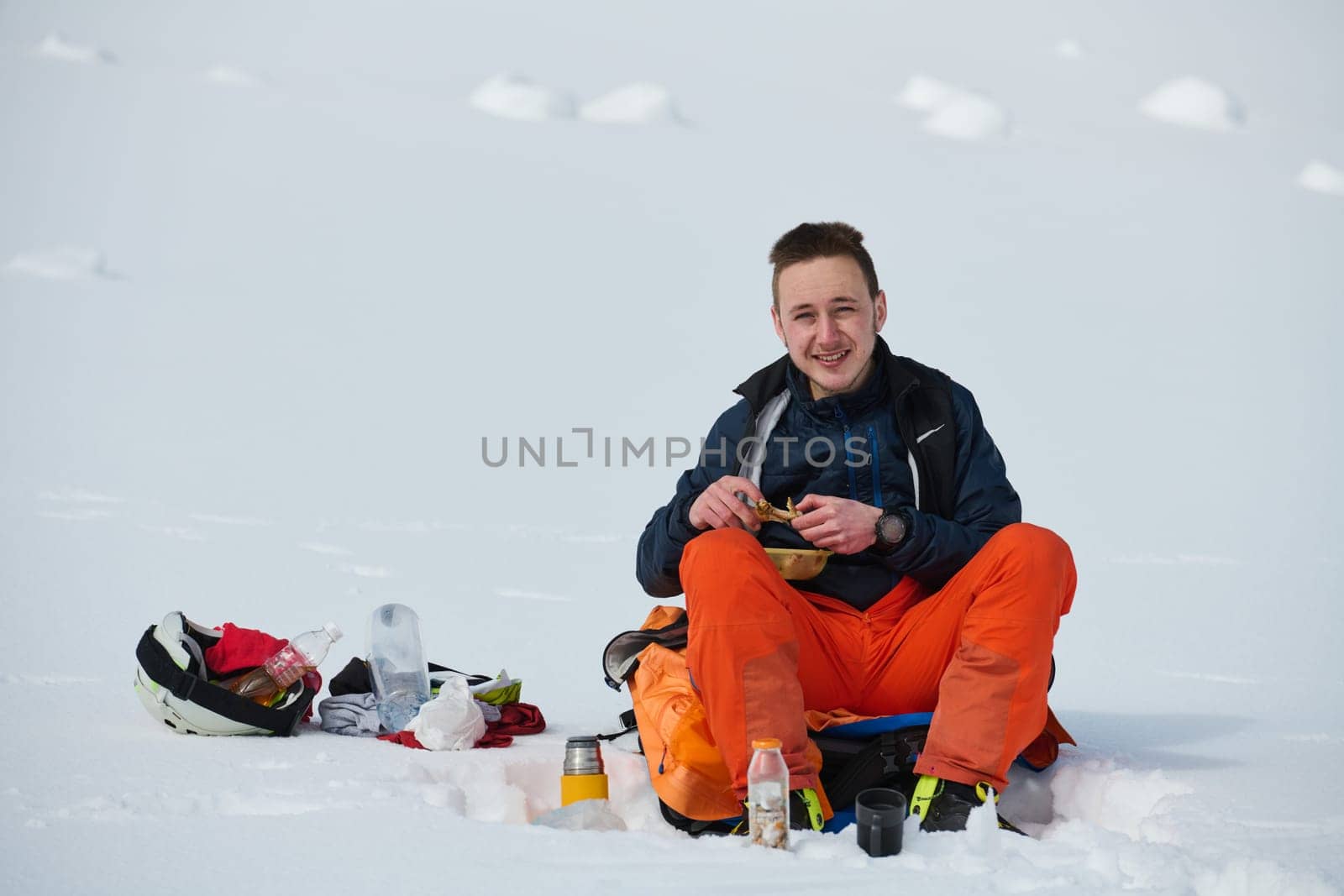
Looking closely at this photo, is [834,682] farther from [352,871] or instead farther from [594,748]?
[352,871]

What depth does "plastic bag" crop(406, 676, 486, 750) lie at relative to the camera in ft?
10.1

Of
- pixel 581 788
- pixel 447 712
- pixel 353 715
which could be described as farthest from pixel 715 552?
pixel 353 715

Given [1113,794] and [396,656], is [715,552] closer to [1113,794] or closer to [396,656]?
[1113,794]

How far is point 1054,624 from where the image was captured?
2533 mm

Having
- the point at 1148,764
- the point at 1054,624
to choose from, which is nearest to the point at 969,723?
the point at 1054,624

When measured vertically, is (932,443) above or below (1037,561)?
above

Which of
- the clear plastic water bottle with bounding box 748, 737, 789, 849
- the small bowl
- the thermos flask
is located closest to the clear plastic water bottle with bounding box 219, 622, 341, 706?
the thermos flask

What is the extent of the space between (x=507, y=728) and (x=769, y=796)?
125 centimetres

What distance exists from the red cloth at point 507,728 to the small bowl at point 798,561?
883 millimetres

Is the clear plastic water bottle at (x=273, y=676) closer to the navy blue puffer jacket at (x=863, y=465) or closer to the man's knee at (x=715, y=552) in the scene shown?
the navy blue puffer jacket at (x=863, y=465)

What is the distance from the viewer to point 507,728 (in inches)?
132

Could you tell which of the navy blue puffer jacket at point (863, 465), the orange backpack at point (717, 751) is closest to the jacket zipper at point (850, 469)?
the navy blue puffer jacket at point (863, 465)

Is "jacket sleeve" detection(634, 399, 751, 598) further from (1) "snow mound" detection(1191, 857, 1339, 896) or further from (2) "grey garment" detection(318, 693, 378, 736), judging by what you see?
(1) "snow mound" detection(1191, 857, 1339, 896)

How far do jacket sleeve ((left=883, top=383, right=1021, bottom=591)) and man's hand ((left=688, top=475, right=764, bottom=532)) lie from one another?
31 cm
